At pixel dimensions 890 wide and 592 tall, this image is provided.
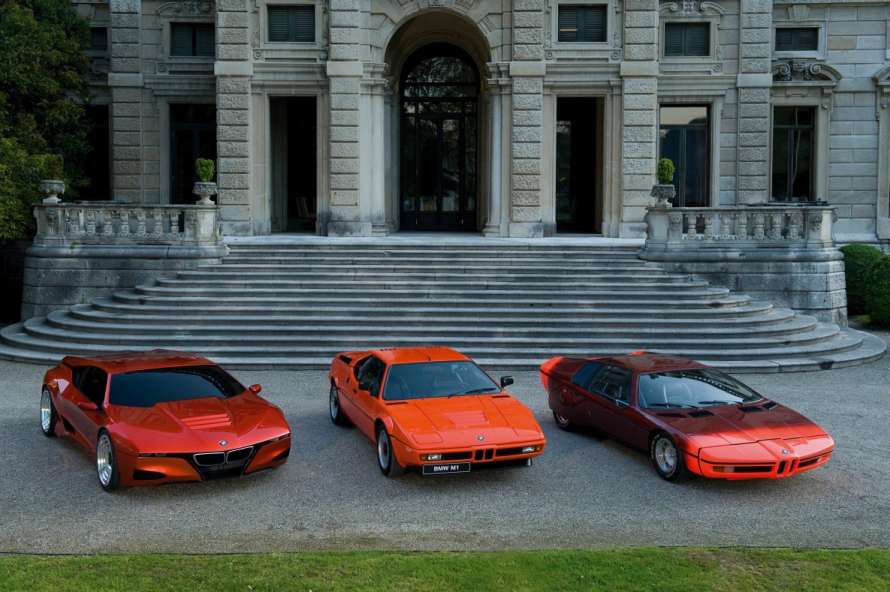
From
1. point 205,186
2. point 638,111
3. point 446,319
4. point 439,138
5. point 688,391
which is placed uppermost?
point 638,111

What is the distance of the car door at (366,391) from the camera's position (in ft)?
Answer: 36.1

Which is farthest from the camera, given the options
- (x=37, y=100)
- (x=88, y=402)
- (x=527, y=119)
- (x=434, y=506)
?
(x=527, y=119)

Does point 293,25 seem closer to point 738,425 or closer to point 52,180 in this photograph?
point 52,180

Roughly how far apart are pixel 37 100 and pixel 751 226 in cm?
1878

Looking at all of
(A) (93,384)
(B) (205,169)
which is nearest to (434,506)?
(A) (93,384)

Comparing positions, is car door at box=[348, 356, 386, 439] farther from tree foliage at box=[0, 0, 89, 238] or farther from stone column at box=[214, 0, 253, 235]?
stone column at box=[214, 0, 253, 235]

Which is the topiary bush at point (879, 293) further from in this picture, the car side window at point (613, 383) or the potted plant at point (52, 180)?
the potted plant at point (52, 180)

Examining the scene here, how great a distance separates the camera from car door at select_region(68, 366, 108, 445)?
10.3 metres

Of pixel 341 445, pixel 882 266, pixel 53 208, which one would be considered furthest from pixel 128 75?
pixel 882 266

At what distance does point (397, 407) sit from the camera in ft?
34.8

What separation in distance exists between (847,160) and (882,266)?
21.5ft

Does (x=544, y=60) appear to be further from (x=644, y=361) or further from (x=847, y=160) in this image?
(x=644, y=361)

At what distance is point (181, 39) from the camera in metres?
27.1

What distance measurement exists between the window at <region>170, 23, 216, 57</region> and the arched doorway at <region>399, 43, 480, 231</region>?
19.6 ft
